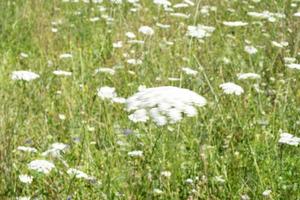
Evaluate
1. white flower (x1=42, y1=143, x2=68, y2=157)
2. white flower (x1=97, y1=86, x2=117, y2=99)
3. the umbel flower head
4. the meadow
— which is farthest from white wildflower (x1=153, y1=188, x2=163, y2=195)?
the umbel flower head

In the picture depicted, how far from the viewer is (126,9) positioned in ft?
19.3

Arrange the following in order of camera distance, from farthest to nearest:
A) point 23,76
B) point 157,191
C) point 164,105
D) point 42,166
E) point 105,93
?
point 105,93, point 23,76, point 157,191, point 42,166, point 164,105

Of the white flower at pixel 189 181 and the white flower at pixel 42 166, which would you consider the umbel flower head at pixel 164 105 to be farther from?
the white flower at pixel 189 181

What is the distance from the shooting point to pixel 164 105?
1577mm

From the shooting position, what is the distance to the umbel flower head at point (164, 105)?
5.10 ft

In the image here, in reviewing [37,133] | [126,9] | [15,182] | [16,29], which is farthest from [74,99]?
[126,9]

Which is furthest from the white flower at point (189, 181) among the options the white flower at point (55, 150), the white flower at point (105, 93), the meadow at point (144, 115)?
the white flower at point (105, 93)

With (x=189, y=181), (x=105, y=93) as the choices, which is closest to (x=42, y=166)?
(x=189, y=181)

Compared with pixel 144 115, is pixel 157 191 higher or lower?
lower

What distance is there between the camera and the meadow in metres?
2.50

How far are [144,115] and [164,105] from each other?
0.05m

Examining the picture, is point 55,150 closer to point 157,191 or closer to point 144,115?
point 157,191

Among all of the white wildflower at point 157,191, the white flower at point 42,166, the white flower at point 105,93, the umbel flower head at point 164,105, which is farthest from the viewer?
the white flower at point 105,93

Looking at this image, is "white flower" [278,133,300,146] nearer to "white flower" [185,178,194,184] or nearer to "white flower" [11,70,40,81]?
"white flower" [185,178,194,184]
